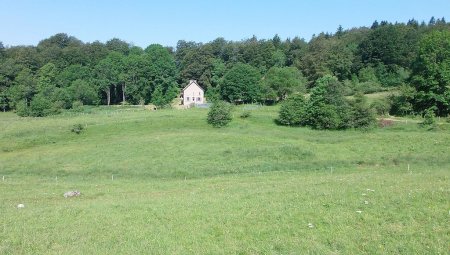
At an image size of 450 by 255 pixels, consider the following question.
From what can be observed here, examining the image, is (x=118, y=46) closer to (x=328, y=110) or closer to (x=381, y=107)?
(x=381, y=107)

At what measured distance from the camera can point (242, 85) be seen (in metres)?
108

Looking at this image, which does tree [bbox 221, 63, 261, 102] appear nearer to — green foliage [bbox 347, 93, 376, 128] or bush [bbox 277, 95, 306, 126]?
bush [bbox 277, 95, 306, 126]

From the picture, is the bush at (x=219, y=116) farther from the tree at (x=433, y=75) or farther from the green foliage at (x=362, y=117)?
the tree at (x=433, y=75)

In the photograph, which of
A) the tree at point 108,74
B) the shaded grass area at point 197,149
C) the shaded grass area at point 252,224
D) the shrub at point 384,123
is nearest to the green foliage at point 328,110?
the shrub at point 384,123

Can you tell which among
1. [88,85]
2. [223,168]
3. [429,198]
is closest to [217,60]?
[88,85]

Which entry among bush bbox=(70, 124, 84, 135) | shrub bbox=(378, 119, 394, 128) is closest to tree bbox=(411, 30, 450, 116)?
shrub bbox=(378, 119, 394, 128)

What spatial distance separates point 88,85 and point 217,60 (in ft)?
135

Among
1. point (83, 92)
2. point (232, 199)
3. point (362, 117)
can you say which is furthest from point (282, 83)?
point (232, 199)

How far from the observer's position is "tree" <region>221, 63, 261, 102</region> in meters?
109

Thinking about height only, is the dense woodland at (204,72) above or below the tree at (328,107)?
above

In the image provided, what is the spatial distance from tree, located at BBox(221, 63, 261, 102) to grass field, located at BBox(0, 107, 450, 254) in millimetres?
55756

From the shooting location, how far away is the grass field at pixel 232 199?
1372cm

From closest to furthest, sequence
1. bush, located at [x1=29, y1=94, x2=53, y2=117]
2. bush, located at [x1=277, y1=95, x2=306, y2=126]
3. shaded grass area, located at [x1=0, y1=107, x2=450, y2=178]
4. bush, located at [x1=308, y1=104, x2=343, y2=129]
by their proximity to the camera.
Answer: shaded grass area, located at [x1=0, y1=107, x2=450, y2=178] < bush, located at [x1=308, y1=104, x2=343, y2=129] < bush, located at [x1=277, y1=95, x2=306, y2=126] < bush, located at [x1=29, y1=94, x2=53, y2=117]

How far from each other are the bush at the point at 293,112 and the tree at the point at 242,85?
40644mm
